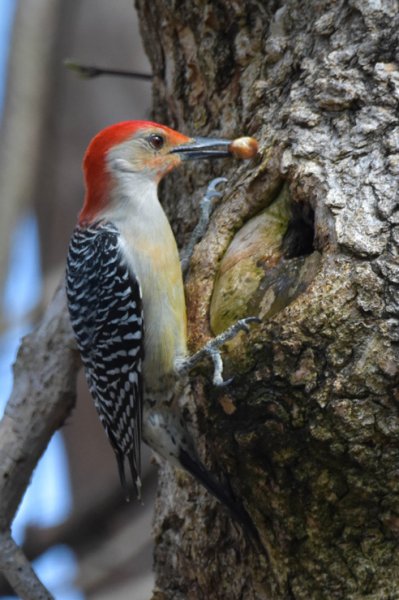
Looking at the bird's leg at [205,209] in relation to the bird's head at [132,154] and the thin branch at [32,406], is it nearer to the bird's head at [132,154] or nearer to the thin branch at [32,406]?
the bird's head at [132,154]

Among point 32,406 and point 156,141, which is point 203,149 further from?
point 32,406

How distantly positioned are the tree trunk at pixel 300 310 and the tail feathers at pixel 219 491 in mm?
57

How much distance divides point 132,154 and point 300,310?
1.31m

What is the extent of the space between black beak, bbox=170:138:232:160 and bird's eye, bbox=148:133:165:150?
6 centimetres

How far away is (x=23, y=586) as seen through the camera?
3408 mm

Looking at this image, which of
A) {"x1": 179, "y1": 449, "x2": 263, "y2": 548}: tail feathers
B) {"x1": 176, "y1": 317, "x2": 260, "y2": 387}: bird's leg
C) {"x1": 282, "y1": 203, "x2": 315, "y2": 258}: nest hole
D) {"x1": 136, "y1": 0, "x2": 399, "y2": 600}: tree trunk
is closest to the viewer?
{"x1": 136, "y1": 0, "x2": 399, "y2": 600}: tree trunk

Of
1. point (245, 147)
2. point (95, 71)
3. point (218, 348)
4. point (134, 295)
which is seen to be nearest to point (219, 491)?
point (218, 348)

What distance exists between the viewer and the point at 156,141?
3.84 meters

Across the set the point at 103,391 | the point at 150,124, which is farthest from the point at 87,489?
the point at 150,124

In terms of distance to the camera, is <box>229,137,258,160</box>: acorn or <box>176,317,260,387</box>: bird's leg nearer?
<box>176,317,260,387</box>: bird's leg

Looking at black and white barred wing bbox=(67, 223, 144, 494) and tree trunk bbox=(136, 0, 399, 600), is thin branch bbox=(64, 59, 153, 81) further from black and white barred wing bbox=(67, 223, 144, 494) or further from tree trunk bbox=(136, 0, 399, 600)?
black and white barred wing bbox=(67, 223, 144, 494)

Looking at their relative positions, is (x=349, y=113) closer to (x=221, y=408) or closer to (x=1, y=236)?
(x=221, y=408)

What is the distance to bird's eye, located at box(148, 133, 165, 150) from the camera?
382cm

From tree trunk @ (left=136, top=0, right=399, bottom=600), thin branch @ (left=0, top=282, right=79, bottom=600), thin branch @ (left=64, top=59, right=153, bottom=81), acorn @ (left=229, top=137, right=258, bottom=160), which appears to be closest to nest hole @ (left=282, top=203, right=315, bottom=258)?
tree trunk @ (left=136, top=0, right=399, bottom=600)
